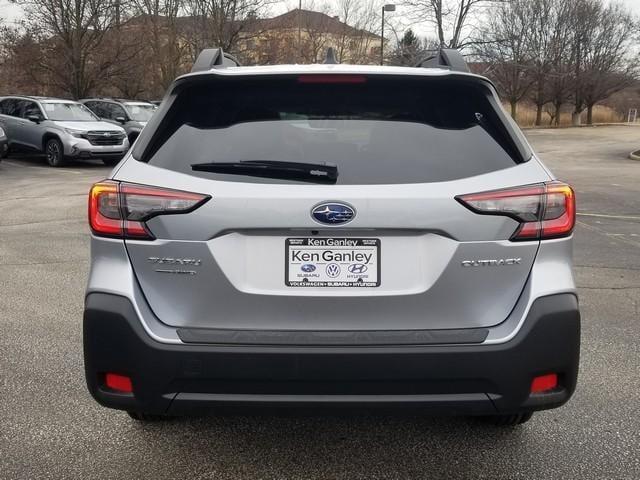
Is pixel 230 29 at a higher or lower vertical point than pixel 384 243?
higher

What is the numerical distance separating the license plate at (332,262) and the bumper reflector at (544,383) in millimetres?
718

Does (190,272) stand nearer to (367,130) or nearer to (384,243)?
(384,243)

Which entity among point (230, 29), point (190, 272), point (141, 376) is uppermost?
point (230, 29)

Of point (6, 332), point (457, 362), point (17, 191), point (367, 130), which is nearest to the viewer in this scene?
point (457, 362)

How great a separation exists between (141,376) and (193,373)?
210 mm

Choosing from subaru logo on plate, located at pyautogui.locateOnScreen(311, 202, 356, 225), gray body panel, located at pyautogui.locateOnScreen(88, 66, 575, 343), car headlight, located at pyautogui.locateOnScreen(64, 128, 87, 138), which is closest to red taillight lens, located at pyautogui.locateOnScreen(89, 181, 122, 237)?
gray body panel, located at pyautogui.locateOnScreen(88, 66, 575, 343)

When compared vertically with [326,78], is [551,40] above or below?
above

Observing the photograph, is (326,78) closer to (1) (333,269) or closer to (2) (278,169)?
(2) (278,169)

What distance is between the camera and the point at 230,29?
102 feet

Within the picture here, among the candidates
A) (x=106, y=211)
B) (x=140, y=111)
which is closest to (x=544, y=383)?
(x=106, y=211)

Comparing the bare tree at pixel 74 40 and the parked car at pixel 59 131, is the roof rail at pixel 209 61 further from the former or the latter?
the bare tree at pixel 74 40

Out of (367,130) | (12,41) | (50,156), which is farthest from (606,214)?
(12,41)

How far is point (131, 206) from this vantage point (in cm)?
236

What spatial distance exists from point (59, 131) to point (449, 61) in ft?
53.5
